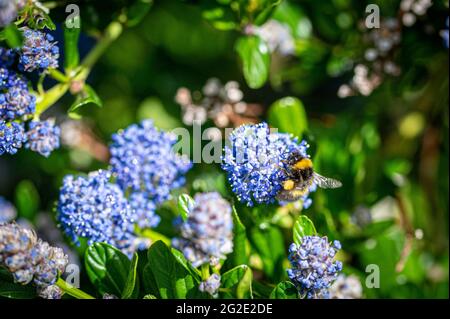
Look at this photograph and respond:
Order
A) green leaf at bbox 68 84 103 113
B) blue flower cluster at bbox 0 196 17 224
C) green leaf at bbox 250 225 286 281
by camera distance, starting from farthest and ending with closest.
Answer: blue flower cluster at bbox 0 196 17 224 < green leaf at bbox 250 225 286 281 < green leaf at bbox 68 84 103 113

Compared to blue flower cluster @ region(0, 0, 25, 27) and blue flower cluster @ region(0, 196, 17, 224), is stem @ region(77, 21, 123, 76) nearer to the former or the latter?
blue flower cluster @ region(0, 0, 25, 27)

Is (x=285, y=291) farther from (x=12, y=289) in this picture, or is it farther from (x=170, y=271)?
(x=12, y=289)

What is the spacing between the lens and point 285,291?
5.28ft

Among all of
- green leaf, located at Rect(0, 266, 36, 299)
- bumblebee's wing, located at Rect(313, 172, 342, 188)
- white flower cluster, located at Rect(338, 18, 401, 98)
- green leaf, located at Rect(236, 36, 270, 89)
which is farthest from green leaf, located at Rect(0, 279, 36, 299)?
white flower cluster, located at Rect(338, 18, 401, 98)

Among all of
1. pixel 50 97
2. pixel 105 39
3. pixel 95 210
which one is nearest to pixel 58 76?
pixel 50 97

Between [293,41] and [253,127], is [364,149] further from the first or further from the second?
[253,127]

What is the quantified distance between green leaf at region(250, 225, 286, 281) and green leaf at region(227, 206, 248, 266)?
0.69 feet

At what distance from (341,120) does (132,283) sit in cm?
131

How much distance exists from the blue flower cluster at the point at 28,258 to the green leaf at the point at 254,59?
91 cm

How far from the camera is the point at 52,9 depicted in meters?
1.90

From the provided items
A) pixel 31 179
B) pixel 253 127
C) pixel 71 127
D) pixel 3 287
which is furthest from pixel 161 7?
pixel 3 287

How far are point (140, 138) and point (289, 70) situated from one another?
0.89 m

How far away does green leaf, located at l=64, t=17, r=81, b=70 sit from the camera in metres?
1.85

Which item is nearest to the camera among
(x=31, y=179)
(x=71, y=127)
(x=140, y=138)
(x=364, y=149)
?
(x=140, y=138)
